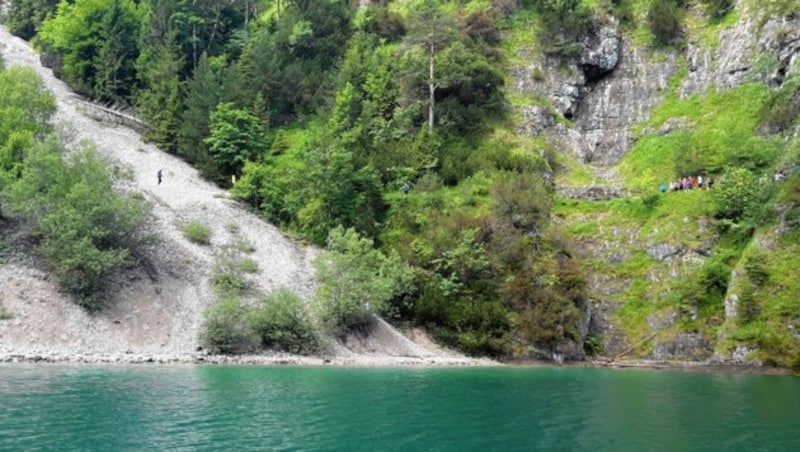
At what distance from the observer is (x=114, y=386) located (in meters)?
28.8

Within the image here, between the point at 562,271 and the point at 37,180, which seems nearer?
the point at 37,180

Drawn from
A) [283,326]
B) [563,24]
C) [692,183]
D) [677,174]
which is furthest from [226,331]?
[563,24]

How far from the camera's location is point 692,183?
56.8 metres

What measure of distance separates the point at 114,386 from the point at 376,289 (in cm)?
2076

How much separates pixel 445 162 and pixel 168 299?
26672mm

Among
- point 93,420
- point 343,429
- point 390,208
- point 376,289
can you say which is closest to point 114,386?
point 93,420

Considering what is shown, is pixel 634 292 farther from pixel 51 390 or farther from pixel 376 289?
pixel 51 390

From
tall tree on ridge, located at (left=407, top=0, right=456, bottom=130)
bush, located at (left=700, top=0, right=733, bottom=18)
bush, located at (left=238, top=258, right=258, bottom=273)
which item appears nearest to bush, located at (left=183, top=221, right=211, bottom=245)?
bush, located at (left=238, top=258, right=258, bottom=273)

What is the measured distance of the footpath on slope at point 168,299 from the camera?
39.9 metres

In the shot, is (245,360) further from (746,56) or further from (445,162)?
(746,56)

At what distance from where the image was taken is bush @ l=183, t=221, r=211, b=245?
172 ft

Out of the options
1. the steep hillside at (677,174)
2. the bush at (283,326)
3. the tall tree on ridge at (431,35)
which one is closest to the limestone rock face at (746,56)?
the steep hillside at (677,174)

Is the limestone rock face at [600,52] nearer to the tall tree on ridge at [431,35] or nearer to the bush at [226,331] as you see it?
the tall tree on ridge at [431,35]

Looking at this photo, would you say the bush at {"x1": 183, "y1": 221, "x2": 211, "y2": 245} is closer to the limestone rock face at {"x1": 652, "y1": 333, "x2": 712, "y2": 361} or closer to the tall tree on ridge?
the tall tree on ridge
